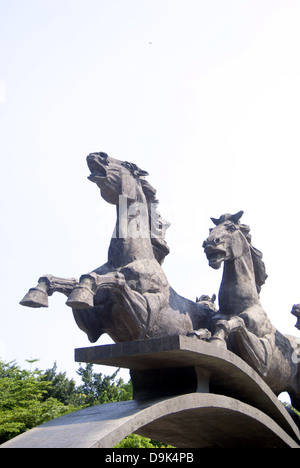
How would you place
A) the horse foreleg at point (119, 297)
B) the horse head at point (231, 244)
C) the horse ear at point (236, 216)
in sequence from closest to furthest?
the horse foreleg at point (119, 297) → the horse head at point (231, 244) → the horse ear at point (236, 216)

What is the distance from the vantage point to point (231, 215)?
27.6 feet

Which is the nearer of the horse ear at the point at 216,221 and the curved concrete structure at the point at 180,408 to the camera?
the curved concrete structure at the point at 180,408

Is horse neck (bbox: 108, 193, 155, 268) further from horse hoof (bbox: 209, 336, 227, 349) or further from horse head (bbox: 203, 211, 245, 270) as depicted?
horse hoof (bbox: 209, 336, 227, 349)

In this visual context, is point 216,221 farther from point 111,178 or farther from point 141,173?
point 111,178

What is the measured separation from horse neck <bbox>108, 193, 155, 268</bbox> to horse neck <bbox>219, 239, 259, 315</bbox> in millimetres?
1285

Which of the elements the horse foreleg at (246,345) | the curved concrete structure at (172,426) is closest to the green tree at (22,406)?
the curved concrete structure at (172,426)

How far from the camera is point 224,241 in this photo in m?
7.91

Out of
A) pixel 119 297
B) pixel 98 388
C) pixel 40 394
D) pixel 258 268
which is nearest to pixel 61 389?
pixel 98 388

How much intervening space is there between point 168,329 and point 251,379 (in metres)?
1.18

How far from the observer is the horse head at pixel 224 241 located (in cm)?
768

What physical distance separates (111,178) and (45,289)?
1.79m

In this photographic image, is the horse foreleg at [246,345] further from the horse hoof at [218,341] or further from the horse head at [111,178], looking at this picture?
the horse head at [111,178]
